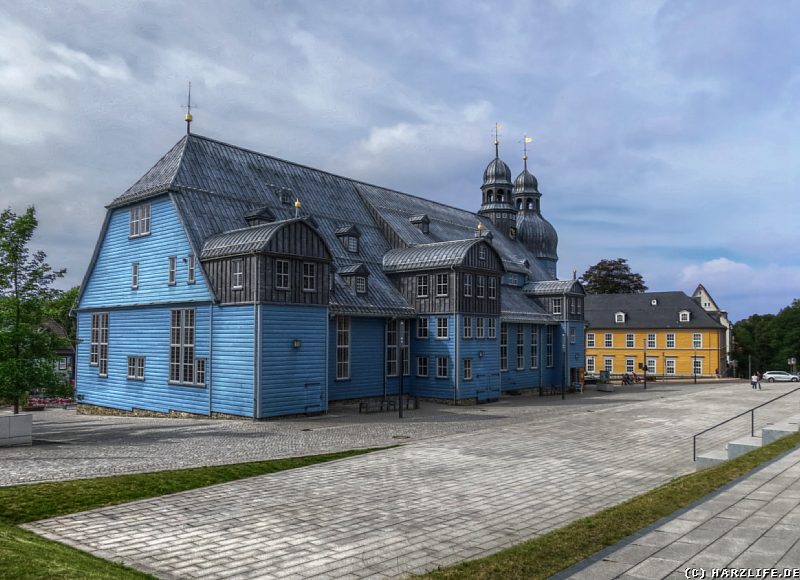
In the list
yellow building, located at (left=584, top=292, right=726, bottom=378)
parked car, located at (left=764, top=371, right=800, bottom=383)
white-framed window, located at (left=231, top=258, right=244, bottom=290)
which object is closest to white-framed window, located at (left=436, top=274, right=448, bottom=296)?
white-framed window, located at (left=231, top=258, right=244, bottom=290)

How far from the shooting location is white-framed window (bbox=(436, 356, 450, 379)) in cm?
3709

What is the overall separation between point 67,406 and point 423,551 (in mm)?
40308

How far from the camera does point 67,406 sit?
43219 millimetres

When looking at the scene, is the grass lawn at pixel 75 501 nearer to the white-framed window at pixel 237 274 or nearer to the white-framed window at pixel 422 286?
the white-framed window at pixel 237 274

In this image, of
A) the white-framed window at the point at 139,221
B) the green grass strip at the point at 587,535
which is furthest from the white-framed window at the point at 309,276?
the green grass strip at the point at 587,535

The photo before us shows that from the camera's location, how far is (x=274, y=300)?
28156mm

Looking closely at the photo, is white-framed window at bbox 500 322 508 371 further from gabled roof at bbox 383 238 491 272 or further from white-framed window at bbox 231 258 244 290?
white-framed window at bbox 231 258 244 290

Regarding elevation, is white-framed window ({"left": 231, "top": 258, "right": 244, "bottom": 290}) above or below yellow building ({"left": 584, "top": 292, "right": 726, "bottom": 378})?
above

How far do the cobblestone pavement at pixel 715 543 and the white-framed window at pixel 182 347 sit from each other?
23.9 m

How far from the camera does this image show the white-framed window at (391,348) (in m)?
36.8

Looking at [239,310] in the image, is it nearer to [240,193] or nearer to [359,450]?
[240,193]

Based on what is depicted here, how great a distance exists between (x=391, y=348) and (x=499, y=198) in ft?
96.3

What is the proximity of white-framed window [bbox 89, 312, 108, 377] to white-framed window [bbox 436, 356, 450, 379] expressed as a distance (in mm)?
18135

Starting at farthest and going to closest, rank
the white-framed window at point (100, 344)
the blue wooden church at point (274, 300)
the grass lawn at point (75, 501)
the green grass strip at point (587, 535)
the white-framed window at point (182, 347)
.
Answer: the white-framed window at point (100, 344) < the white-framed window at point (182, 347) < the blue wooden church at point (274, 300) < the green grass strip at point (587, 535) < the grass lawn at point (75, 501)
